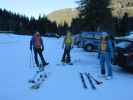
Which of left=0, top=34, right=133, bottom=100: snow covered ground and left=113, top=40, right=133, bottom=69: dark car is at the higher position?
left=113, top=40, right=133, bottom=69: dark car

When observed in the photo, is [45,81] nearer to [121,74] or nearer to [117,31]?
[121,74]

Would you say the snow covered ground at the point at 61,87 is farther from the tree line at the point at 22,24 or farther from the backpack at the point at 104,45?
the tree line at the point at 22,24

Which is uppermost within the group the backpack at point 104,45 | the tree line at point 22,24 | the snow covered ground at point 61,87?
the tree line at point 22,24

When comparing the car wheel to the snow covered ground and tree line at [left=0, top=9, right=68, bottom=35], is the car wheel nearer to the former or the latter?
the snow covered ground

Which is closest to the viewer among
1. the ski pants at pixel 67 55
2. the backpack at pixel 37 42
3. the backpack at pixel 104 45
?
the backpack at pixel 104 45

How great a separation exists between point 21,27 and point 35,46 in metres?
70.2

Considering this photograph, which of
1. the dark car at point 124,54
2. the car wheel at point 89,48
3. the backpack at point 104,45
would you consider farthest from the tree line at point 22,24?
the backpack at point 104,45

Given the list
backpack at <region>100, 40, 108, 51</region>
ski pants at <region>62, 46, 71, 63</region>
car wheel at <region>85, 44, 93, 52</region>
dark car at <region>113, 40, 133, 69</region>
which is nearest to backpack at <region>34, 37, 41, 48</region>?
ski pants at <region>62, 46, 71, 63</region>

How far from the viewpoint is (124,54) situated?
16.4 metres

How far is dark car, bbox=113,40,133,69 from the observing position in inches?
637

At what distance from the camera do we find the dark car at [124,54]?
1617 centimetres

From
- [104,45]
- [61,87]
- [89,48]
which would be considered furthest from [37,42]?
[89,48]

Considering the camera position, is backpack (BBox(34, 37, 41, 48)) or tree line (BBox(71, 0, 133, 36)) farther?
tree line (BBox(71, 0, 133, 36))

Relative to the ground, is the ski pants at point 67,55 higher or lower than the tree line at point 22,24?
lower
